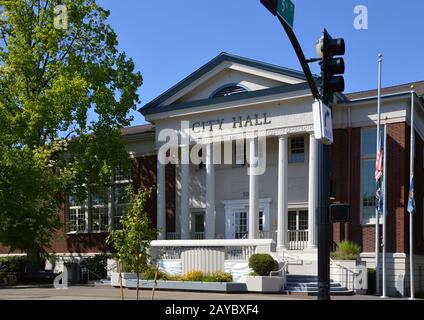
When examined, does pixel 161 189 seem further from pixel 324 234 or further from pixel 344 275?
pixel 324 234

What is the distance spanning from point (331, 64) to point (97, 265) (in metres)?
26.7

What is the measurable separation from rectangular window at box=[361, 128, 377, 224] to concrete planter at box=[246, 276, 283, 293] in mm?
7747

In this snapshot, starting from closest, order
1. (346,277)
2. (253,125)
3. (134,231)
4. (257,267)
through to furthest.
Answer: (134,231) → (257,267) → (346,277) → (253,125)

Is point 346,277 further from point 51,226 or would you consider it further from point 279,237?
point 51,226

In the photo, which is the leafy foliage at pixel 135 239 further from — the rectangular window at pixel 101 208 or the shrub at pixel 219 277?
the rectangular window at pixel 101 208

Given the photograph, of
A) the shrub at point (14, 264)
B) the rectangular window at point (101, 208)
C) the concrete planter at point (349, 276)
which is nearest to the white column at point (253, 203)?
the concrete planter at point (349, 276)

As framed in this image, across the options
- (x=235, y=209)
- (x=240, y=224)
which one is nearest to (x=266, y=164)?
(x=235, y=209)

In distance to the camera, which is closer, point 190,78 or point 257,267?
point 257,267

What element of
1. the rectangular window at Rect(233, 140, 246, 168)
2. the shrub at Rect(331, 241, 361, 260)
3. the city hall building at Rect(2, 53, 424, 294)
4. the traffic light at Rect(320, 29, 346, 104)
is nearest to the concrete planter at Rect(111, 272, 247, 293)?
the city hall building at Rect(2, 53, 424, 294)

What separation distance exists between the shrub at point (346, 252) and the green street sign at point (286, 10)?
18765 millimetres

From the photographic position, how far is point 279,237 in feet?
102

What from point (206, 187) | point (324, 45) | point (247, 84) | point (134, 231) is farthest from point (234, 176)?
point (324, 45)

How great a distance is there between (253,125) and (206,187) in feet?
14.3

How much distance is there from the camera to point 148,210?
38.6 metres
